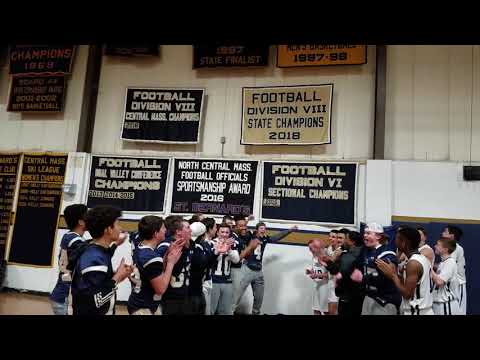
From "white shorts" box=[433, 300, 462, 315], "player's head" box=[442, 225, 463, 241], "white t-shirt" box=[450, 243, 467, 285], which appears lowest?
"white shorts" box=[433, 300, 462, 315]

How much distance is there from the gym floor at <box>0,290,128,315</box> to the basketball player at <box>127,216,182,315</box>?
388 cm

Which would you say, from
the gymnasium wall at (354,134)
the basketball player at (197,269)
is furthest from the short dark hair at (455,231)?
the basketball player at (197,269)

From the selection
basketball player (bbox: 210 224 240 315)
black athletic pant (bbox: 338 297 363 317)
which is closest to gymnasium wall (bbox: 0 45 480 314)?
basketball player (bbox: 210 224 240 315)

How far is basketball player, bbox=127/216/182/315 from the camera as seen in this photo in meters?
2.89

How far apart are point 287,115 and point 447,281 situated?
372 centimetres

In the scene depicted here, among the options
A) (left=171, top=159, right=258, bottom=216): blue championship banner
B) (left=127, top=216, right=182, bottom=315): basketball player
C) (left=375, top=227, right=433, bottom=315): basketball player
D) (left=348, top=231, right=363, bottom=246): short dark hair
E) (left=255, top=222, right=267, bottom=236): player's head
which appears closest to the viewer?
(left=127, top=216, right=182, bottom=315): basketball player

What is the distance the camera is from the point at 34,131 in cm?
808

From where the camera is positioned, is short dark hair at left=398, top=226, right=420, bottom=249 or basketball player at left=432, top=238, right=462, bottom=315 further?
basketball player at left=432, top=238, right=462, bottom=315

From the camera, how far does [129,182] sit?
7.32m

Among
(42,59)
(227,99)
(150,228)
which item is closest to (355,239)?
(150,228)

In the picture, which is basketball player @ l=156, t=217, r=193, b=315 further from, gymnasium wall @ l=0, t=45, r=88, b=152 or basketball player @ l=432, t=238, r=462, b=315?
gymnasium wall @ l=0, t=45, r=88, b=152

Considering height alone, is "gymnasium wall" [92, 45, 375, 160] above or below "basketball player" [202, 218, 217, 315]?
above

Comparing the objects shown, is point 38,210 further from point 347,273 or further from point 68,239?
point 347,273
